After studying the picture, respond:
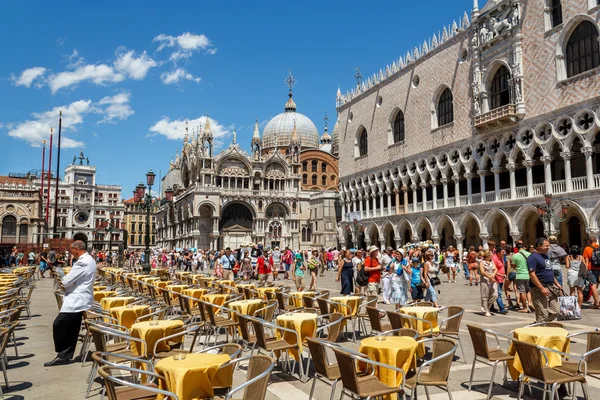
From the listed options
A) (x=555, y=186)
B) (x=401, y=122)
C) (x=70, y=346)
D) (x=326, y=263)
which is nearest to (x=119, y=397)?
(x=70, y=346)

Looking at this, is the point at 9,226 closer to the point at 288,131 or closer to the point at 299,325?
the point at 288,131

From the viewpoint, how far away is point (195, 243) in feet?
180

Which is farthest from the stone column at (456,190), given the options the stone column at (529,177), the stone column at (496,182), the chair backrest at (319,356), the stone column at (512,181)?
the chair backrest at (319,356)

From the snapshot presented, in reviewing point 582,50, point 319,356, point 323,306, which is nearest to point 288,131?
point 582,50

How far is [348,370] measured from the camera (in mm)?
4223

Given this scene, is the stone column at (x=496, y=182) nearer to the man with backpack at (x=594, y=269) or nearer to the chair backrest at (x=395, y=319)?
the man with backpack at (x=594, y=269)

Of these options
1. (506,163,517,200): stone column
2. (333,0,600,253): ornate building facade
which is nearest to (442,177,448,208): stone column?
(333,0,600,253): ornate building facade

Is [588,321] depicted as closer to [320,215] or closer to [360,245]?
[360,245]

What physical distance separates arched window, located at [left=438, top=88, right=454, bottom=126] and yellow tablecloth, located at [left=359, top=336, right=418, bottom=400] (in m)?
30.2

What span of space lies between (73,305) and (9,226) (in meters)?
58.5

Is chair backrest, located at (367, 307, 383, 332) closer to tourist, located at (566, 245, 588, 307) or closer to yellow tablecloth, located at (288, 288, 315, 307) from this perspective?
yellow tablecloth, located at (288, 288, 315, 307)

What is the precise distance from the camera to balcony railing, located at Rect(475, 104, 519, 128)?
26.7m

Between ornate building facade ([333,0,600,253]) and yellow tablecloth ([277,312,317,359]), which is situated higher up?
ornate building facade ([333,0,600,253])

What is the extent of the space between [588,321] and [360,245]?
3375 cm
